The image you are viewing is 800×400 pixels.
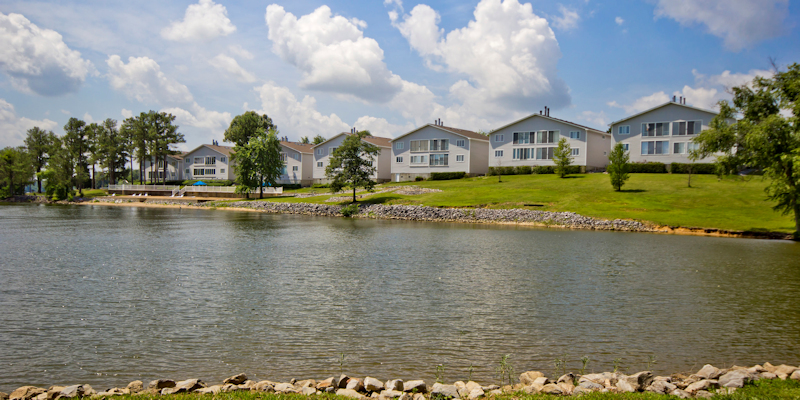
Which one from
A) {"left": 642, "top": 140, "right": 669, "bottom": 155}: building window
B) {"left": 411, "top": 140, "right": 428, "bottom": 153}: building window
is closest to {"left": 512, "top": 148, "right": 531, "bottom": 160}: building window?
{"left": 411, "top": 140, "right": 428, "bottom": 153}: building window

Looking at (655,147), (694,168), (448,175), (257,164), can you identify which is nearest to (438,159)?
(448,175)

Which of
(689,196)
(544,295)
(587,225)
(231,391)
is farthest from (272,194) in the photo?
(231,391)

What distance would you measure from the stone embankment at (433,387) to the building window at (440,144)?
76912 millimetres

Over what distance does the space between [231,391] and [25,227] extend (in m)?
44.7

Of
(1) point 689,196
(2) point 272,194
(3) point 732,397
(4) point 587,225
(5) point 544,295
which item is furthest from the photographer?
(2) point 272,194

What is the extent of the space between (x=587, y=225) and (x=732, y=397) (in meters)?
39.8

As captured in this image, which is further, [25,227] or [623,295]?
[25,227]

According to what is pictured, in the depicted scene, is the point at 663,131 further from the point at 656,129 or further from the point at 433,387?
the point at 433,387

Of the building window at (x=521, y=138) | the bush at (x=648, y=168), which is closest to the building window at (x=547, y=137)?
the building window at (x=521, y=138)

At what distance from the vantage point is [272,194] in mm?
84500

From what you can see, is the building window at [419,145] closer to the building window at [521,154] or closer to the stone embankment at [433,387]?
the building window at [521,154]

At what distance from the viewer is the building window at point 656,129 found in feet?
233

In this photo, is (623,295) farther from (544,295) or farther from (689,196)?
(689,196)

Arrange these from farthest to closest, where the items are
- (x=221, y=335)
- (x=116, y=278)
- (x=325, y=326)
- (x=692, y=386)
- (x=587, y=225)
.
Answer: (x=587, y=225) → (x=116, y=278) → (x=325, y=326) → (x=221, y=335) → (x=692, y=386)
